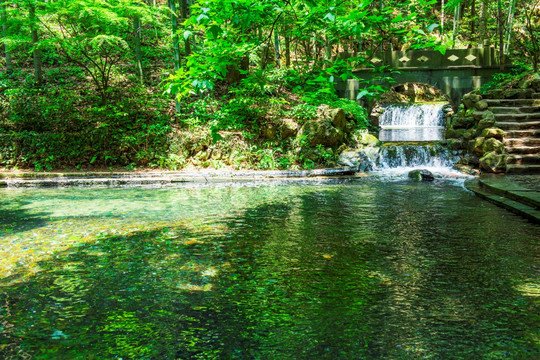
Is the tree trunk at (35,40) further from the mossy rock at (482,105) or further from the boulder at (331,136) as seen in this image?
the mossy rock at (482,105)

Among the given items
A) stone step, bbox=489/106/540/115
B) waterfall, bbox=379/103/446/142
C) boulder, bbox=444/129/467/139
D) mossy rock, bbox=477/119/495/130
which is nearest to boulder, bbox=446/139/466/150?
boulder, bbox=444/129/467/139

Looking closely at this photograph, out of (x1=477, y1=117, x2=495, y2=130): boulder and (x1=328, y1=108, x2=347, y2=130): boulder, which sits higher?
(x1=328, y1=108, x2=347, y2=130): boulder

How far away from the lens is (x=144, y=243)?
5.20m

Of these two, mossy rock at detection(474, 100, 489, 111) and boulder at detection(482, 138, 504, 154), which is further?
mossy rock at detection(474, 100, 489, 111)

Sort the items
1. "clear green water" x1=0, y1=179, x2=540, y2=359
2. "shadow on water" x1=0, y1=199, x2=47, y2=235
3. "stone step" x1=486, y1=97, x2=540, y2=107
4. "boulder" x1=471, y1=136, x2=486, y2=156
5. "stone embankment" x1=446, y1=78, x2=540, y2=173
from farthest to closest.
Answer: "stone step" x1=486, y1=97, x2=540, y2=107, "boulder" x1=471, y1=136, x2=486, y2=156, "stone embankment" x1=446, y1=78, x2=540, y2=173, "shadow on water" x1=0, y1=199, x2=47, y2=235, "clear green water" x1=0, y1=179, x2=540, y2=359

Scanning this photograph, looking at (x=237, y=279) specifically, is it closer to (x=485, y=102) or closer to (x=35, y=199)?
(x=35, y=199)

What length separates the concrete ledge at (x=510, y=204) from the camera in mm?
6287

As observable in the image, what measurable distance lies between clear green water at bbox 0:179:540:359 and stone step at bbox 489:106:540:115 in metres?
9.34

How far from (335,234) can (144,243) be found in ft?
8.72

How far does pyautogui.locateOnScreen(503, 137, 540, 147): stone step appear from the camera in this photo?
12844 millimetres

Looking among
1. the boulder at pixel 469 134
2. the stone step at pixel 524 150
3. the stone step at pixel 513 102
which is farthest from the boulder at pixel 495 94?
the stone step at pixel 524 150

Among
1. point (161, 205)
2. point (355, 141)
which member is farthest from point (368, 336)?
point (355, 141)

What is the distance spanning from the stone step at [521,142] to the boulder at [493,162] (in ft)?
2.98

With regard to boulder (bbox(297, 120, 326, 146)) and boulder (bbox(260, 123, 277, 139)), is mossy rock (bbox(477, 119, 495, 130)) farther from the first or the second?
boulder (bbox(260, 123, 277, 139))
